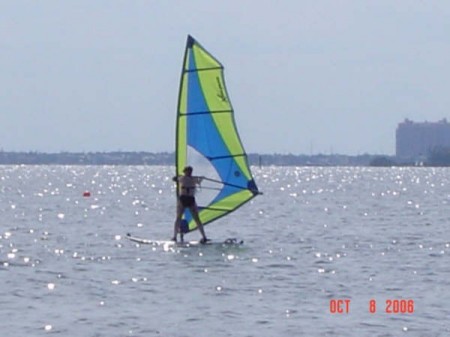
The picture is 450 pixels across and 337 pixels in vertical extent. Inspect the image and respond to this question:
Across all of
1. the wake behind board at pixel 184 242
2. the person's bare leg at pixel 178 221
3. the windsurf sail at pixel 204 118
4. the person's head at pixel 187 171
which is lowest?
the wake behind board at pixel 184 242

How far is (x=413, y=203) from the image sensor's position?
233 feet

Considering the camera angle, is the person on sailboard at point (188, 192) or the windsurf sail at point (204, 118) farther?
the windsurf sail at point (204, 118)

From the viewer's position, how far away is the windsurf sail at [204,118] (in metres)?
34.6

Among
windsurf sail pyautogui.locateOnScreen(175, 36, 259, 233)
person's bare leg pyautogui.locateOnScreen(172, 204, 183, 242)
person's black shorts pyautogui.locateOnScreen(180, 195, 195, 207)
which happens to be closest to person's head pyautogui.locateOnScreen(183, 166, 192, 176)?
person's black shorts pyautogui.locateOnScreen(180, 195, 195, 207)

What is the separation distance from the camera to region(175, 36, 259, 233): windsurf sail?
114 ft

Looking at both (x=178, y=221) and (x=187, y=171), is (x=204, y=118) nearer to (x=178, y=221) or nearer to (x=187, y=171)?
(x=187, y=171)

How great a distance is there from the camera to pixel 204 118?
114 ft

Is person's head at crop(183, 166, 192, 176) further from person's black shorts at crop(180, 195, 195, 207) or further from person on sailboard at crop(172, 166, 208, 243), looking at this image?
person's black shorts at crop(180, 195, 195, 207)

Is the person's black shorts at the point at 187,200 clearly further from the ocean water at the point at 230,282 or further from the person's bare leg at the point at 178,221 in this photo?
the ocean water at the point at 230,282

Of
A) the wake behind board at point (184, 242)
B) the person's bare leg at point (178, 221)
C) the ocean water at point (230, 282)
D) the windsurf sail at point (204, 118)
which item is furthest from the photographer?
the windsurf sail at point (204, 118)

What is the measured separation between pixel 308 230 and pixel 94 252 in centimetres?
1075

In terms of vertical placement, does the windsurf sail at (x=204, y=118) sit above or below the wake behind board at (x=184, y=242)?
above

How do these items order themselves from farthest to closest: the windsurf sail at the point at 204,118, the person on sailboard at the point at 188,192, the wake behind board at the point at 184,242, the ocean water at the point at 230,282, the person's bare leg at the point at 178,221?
the windsurf sail at the point at 204,118
the wake behind board at the point at 184,242
the person's bare leg at the point at 178,221
the person on sailboard at the point at 188,192
the ocean water at the point at 230,282

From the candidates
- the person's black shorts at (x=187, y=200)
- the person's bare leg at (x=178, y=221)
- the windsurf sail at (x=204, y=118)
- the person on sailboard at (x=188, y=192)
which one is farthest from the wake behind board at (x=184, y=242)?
the person's black shorts at (x=187, y=200)
